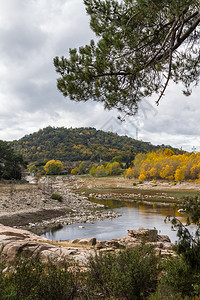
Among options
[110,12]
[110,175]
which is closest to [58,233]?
A: [110,12]

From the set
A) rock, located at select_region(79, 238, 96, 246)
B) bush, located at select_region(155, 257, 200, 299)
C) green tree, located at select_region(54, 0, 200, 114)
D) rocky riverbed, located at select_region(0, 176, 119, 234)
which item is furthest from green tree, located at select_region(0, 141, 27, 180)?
bush, located at select_region(155, 257, 200, 299)

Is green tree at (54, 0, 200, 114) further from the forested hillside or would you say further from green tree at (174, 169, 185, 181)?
the forested hillside

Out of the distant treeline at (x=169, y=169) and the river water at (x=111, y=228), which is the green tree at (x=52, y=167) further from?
the river water at (x=111, y=228)

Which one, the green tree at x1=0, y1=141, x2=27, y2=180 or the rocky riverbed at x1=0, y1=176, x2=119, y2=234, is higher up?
the green tree at x1=0, y1=141, x2=27, y2=180

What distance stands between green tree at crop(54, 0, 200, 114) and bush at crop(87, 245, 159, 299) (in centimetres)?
389

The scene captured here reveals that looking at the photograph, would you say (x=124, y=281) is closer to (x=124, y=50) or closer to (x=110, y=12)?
(x=124, y=50)

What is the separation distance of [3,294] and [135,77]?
19.0ft

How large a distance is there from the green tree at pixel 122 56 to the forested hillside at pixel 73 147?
9321 cm

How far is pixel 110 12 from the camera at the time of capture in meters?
6.57

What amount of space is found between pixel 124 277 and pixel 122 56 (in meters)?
5.36

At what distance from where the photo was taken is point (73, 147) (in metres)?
116

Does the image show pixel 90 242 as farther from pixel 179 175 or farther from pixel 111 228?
pixel 179 175

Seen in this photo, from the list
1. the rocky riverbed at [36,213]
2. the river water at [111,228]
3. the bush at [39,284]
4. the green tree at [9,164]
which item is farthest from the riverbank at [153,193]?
the bush at [39,284]

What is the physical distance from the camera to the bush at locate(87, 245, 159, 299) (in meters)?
3.44
